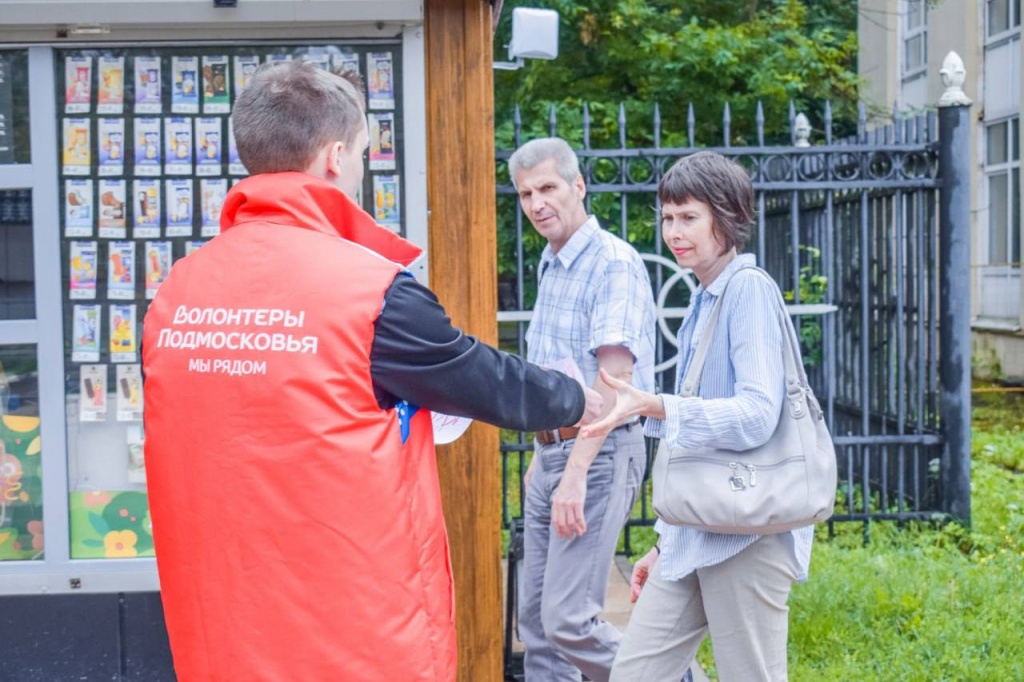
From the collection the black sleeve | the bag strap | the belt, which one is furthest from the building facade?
the black sleeve

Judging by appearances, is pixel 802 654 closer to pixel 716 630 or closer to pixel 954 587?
pixel 954 587

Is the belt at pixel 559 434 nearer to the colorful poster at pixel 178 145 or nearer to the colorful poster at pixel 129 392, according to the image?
the colorful poster at pixel 129 392

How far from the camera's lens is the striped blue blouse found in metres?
2.73

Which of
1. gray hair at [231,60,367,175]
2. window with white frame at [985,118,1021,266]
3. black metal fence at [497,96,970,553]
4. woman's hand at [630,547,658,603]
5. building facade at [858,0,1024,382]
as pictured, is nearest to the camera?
gray hair at [231,60,367,175]

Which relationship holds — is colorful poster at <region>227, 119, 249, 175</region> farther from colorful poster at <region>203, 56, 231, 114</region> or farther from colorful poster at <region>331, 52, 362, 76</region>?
colorful poster at <region>331, 52, 362, 76</region>

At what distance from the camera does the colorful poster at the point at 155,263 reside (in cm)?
387

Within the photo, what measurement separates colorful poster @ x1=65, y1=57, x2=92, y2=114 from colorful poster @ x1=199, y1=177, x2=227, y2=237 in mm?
431

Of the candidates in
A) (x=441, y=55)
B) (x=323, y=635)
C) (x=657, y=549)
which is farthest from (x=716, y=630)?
(x=441, y=55)

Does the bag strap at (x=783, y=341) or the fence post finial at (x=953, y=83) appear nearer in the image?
the bag strap at (x=783, y=341)

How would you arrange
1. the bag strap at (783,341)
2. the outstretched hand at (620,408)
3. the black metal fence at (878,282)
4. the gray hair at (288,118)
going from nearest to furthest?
1. the gray hair at (288,118)
2. the outstretched hand at (620,408)
3. the bag strap at (783,341)
4. the black metal fence at (878,282)

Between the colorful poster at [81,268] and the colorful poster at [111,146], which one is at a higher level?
the colorful poster at [111,146]

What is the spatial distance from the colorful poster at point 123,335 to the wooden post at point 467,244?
988mm

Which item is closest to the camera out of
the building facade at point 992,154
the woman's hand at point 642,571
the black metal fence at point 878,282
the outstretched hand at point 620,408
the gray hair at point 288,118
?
the gray hair at point 288,118

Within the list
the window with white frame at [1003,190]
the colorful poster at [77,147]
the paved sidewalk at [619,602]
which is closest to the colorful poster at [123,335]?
the colorful poster at [77,147]
